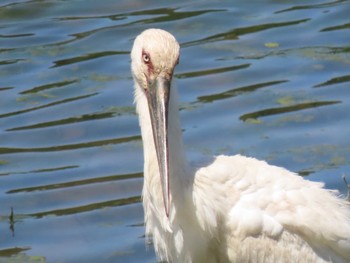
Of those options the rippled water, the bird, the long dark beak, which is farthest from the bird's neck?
the rippled water

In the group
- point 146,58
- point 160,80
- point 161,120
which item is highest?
point 146,58

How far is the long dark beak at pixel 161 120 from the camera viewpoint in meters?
7.54

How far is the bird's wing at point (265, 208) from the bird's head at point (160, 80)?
0.95 ft

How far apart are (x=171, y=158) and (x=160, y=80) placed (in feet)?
1.52

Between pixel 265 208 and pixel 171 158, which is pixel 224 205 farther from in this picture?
pixel 171 158

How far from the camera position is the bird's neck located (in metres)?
7.72

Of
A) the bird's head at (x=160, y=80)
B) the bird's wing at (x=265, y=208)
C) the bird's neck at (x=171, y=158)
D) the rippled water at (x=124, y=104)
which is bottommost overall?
the rippled water at (x=124, y=104)

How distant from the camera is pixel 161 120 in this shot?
7.57 m

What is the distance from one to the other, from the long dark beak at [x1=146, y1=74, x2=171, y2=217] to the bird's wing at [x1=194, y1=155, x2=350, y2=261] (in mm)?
266

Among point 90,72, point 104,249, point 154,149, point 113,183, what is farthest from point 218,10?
point 154,149

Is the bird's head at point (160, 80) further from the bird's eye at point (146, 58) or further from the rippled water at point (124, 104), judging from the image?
the rippled water at point (124, 104)

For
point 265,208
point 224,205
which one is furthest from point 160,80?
point 265,208

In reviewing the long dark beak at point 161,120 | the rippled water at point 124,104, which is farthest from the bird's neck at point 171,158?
the rippled water at point 124,104

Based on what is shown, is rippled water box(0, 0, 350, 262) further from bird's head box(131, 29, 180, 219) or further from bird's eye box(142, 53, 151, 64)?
bird's eye box(142, 53, 151, 64)
